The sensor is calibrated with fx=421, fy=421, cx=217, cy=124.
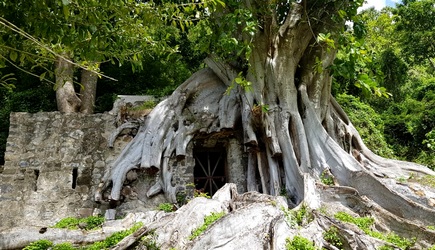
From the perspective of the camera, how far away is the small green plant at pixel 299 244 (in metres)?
3.73

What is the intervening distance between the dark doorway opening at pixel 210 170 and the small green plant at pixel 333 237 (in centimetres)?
356

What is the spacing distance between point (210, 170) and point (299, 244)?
410cm

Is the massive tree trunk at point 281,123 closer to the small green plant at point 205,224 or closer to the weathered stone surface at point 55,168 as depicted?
the weathered stone surface at point 55,168

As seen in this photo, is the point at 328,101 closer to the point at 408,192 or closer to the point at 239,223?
the point at 408,192

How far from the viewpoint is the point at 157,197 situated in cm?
663

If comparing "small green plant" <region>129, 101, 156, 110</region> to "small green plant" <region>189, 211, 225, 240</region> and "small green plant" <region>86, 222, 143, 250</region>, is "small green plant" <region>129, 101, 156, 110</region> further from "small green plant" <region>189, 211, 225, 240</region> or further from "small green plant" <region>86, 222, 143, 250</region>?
"small green plant" <region>189, 211, 225, 240</region>

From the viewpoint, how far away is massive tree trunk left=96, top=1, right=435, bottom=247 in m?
5.83

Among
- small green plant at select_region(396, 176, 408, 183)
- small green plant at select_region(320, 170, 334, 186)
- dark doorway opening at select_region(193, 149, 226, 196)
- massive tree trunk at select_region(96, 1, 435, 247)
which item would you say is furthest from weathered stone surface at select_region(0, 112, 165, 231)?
small green plant at select_region(396, 176, 408, 183)

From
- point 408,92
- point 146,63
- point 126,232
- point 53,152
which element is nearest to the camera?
point 126,232

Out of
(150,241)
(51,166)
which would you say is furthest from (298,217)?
(51,166)

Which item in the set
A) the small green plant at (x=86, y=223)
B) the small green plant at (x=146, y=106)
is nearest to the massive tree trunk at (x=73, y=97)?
the small green plant at (x=146, y=106)

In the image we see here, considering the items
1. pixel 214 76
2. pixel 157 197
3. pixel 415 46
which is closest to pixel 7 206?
pixel 157 197

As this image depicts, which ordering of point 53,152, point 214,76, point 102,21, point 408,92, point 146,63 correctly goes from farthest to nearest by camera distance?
point 408,92
point 146,63
point 214,76
point 53,152
point 102,21

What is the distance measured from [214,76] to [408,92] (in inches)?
338
